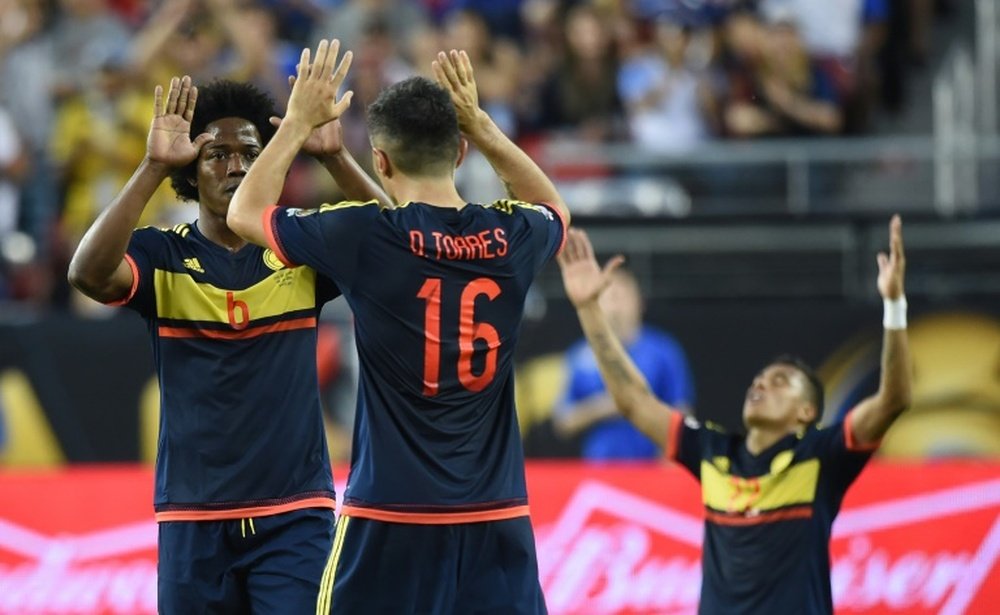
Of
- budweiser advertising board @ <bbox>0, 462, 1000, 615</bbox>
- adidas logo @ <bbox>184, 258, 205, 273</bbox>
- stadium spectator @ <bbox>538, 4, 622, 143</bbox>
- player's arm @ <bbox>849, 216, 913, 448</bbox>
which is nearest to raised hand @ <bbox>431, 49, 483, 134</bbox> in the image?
adidas logo @ <bbox>184, 258, 205, 273</bbox>

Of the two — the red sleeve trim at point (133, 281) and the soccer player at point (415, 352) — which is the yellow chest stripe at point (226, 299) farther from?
the soccer player at point (415, 352)

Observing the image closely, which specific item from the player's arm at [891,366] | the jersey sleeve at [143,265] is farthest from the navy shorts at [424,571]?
the player's arm at [891,366]

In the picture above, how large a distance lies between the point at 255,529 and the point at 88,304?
713cm

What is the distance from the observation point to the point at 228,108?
6043 mm

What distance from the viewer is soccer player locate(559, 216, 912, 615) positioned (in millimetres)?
7023

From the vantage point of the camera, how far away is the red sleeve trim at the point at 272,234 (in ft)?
16.9

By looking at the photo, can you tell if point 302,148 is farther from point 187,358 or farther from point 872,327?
point 872,327

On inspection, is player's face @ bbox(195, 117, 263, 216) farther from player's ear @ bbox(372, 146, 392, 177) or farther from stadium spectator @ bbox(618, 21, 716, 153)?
stadium spectator @ bbox(618, 21, 716, 153)

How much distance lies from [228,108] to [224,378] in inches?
38.1

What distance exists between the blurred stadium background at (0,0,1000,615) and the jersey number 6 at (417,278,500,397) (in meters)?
4.37

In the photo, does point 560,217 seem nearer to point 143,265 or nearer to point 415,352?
point 415,352

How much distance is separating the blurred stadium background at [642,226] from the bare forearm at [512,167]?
4158mm

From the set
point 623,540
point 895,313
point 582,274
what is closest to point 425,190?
point 582,274

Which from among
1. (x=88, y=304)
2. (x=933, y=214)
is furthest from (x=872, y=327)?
(x=88, y=304)
